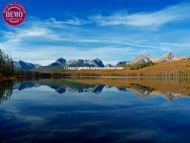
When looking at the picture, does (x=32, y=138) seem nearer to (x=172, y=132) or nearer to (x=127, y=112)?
(x=172, y=132)

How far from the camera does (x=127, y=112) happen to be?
4159 centimetres

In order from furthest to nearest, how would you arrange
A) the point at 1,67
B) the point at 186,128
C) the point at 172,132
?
1. the point at 1,67
2. the point at 186,128
3. the point at 172,132

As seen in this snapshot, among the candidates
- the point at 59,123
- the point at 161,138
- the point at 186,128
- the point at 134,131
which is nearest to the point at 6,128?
the point at 59,123

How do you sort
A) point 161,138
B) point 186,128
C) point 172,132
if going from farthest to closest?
point 186,128, point 172,132, point 161,138

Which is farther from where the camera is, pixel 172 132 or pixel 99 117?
pixel 99 117

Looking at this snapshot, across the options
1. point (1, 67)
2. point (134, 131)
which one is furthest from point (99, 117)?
point (1, 67)

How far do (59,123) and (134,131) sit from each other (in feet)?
24.5

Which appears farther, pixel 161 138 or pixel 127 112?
pixel 127 112

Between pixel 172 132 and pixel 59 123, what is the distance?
10.5 metres

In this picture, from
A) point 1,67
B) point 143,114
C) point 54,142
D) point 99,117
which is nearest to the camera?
point 54,142

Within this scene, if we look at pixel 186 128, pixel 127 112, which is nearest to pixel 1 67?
pixel 127 112

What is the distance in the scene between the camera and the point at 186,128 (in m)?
30.0

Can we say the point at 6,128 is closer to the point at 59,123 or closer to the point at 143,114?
the point at 59,123

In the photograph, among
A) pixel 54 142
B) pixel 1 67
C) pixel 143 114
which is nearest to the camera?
pixel 54 142
